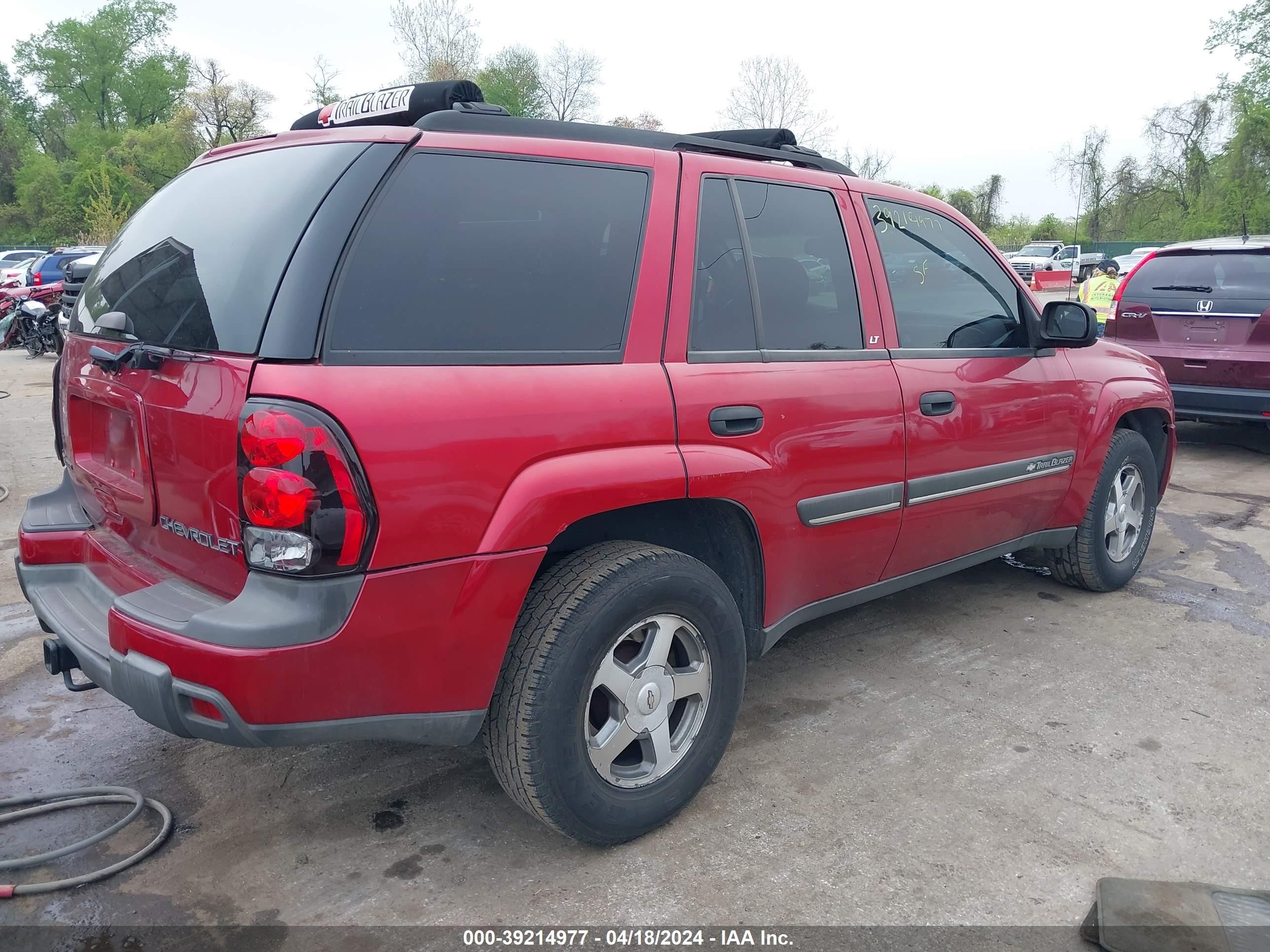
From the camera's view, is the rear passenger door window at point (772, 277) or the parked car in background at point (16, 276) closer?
the rear passenger door window at point (772, 277)

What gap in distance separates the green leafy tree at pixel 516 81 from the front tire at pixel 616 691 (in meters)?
46.6

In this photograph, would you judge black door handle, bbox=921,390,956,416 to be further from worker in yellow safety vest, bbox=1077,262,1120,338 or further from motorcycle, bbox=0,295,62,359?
motorcycle, bbox=0,295,62,359

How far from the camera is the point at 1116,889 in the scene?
2.46 m

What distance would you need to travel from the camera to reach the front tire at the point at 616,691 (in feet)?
7.74

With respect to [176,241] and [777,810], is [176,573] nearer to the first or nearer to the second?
[176,241]

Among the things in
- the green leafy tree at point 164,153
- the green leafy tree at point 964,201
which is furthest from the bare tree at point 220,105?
the green leafy tree at point 964,201

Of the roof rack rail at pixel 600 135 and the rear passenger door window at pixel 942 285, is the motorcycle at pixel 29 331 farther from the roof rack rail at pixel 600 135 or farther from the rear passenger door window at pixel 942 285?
the rear passenger door window at pixel 942 285

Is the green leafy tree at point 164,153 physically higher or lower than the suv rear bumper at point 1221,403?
higher

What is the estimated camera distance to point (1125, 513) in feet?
15.2

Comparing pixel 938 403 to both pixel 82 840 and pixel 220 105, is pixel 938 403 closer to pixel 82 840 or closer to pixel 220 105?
pixel 82 840

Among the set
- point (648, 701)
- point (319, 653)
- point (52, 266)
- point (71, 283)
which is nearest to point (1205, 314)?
point (648, 701)

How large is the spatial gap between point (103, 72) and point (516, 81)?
3659 cm

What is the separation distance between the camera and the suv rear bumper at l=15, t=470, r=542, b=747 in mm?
2039

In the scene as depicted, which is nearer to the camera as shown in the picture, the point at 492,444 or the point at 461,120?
the point at 492,444
